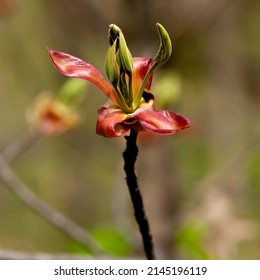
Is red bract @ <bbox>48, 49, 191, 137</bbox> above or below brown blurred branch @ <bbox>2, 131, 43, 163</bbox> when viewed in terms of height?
below

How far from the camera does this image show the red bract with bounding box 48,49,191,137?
1.75ft

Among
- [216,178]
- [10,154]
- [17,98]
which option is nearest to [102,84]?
[10,154]

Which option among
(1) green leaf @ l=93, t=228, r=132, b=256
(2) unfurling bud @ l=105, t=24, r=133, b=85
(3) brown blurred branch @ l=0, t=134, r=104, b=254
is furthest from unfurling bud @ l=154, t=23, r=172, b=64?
(1) green leaf @ l=93, t=228, r=132, b=256

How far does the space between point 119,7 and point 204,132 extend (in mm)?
810

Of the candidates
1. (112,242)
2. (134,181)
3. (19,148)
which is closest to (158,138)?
(112,242)

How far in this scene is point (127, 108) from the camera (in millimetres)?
562

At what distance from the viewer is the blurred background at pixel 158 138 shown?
1.65 m

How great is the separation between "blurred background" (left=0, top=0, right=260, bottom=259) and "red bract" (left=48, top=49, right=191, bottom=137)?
0.65m

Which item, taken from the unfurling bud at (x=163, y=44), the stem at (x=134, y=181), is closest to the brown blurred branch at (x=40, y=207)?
the stem at (x=134, y=181)

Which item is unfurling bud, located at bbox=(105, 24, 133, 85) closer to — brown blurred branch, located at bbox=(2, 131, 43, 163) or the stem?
the stem

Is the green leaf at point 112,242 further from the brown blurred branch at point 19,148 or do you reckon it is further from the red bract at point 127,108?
the red bract at point 127,108

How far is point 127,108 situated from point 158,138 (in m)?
1.16

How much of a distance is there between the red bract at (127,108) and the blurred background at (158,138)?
65cm

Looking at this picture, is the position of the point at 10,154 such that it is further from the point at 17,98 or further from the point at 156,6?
the point at 17,98
